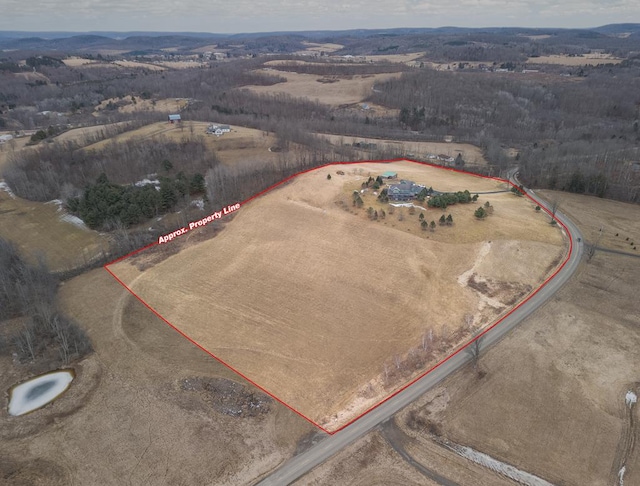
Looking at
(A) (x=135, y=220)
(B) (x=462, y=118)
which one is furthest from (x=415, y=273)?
(B) (x=462, y=118)

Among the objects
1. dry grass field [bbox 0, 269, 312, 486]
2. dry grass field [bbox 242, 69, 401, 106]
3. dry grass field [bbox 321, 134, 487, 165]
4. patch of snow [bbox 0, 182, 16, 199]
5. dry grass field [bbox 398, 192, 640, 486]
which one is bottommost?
dry grass field [bbox 0, 269, 312, 486]

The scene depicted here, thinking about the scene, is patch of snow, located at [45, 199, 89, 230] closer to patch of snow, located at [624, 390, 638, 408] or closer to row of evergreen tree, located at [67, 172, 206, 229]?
row of evergreen tree, located at [67, 172, 206, 229]

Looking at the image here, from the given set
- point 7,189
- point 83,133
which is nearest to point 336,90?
point 83,133

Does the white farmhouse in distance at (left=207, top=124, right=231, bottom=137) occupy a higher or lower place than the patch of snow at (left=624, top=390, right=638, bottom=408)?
higher

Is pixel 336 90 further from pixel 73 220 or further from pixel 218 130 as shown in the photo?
pixel 73 220

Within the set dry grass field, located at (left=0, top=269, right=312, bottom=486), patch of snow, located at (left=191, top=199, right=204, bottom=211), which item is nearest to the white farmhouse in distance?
patch of snow, located at (left=191, top=199, right=204, bottom=211)

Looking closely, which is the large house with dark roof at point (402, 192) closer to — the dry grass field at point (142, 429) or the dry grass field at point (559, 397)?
the dry grass field at point (559, 397)

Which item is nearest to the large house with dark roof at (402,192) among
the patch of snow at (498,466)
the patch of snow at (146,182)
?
the patch of snow at (498,466)
